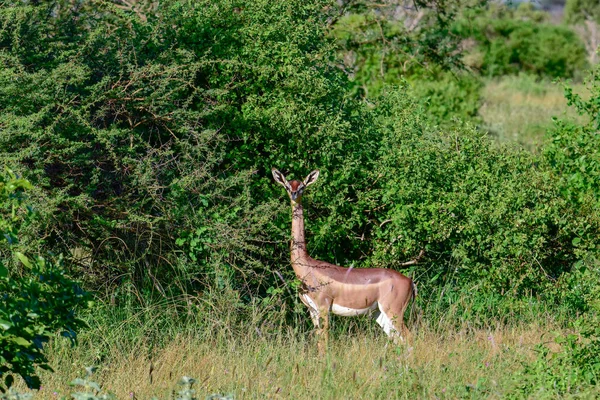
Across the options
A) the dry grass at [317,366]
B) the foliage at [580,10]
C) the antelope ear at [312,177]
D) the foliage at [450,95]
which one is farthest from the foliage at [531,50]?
the dry grass at [317,366]

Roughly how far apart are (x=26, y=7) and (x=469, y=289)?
4.53 meters

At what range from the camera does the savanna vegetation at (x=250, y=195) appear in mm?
7324

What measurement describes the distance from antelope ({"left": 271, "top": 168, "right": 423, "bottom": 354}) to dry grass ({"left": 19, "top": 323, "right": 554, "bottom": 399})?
16cm

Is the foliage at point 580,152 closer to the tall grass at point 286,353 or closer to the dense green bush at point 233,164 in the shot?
the dense green bush at point 233,164

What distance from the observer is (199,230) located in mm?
7926

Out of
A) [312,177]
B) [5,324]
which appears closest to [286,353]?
[312,177]

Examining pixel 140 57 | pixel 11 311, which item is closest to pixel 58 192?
pixel 140 57

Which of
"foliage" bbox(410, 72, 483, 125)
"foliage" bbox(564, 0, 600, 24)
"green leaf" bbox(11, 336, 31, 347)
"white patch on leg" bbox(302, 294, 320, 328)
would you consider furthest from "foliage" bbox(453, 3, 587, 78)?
"green leaf" bbox(11, 336, 31, 347)

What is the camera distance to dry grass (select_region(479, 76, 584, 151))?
18.6 meters

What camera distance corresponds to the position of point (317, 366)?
6504mm

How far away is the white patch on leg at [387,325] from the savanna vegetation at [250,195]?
0.09m

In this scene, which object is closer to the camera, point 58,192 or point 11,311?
point 11,311

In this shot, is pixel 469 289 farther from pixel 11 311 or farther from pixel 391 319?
pixel 11 311

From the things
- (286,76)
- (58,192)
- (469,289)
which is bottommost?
(469,289)
